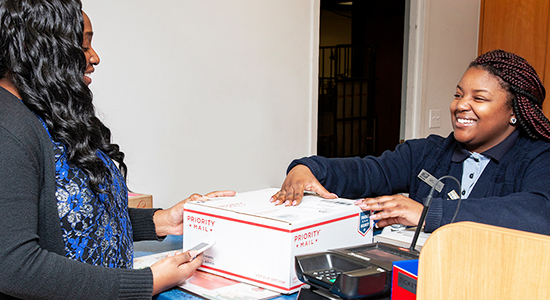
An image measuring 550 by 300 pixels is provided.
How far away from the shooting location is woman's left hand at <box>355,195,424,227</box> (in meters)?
1.17

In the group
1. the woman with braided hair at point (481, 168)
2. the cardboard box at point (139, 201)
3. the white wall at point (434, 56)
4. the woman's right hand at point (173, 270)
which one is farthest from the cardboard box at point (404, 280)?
the white wall at point (434, 56)

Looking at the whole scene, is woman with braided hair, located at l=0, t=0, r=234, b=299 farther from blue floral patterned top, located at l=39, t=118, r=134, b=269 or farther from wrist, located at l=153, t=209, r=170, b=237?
wrist, located at l=153, t=209, r=170, b=237

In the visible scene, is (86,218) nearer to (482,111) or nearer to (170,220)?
(170,220)

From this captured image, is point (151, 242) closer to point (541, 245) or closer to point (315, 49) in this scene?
point (541, 245)

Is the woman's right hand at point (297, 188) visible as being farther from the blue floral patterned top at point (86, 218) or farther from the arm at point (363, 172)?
the blue floral patterned top at point (86, 218)

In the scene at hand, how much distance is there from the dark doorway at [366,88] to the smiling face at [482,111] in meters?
3.65

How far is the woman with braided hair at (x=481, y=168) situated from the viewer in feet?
3.77

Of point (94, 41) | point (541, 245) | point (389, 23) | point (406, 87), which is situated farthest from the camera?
point (389, 23)

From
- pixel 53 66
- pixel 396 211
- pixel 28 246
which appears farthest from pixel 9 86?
pixel 396 211

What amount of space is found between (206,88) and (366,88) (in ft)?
11.5

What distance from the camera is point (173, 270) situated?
92 centimetres

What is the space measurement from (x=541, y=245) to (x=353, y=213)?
559 millimetres

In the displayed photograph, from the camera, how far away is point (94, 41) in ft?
6.07

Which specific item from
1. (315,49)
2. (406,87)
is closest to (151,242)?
(315,49)
